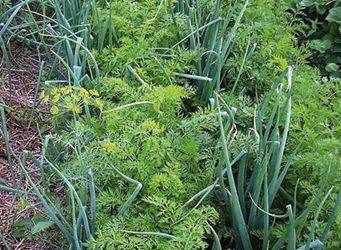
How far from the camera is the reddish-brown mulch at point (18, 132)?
1870 millimetres

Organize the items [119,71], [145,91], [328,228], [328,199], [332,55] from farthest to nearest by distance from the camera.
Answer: [332,55]
[119,71]
[145,91]
[328,199]
[328,228]

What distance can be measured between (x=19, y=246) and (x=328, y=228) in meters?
0.99

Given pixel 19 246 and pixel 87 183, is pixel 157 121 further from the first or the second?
pixel 19 246

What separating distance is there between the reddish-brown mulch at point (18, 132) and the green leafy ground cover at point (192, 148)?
0.13 metres

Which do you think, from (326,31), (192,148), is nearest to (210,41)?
(192,148)

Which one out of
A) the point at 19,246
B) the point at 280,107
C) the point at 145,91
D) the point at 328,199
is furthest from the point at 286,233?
the point at 19,246

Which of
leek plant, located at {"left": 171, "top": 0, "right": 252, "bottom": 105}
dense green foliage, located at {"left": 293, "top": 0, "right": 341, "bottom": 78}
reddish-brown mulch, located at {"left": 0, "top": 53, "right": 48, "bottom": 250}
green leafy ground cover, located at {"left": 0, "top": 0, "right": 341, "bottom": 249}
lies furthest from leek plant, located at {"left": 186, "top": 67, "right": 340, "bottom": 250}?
dense green foliage, located at {"left": 293, "top": 0, "right": 341, "bottom": 78}

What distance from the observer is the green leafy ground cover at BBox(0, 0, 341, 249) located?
1563 mm

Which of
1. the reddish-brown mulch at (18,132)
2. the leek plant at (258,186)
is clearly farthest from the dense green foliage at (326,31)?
the reddish-brown mulch at (18,132)

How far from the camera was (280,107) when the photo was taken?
6.04ft

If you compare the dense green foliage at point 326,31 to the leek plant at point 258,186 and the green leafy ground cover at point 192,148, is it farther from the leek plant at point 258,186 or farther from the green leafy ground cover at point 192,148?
the leek plant at point 258,186

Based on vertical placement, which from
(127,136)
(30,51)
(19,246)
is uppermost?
(127,136)

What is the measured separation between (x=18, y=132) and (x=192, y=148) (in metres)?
0.87

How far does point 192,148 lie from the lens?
171 cm
